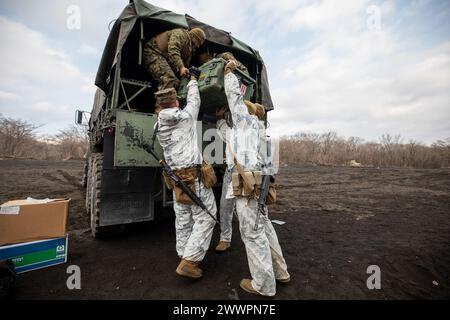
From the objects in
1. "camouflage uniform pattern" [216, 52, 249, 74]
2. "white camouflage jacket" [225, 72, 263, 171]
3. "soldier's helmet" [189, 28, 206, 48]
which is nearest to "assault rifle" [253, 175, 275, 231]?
"white camouflage jacket" [225, 72, 263, 171]

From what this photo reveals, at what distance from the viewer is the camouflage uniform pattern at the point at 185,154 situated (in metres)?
2.34

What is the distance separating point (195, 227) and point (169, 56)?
2.24 metres

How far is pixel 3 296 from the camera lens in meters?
1.81

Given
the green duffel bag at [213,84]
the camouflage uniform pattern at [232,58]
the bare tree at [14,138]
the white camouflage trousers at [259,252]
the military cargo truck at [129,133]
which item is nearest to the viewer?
the white camouflage trousers at [259,252]

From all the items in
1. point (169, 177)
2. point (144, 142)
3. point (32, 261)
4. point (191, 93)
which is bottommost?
point (32, 261)

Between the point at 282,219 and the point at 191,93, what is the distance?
3196mm

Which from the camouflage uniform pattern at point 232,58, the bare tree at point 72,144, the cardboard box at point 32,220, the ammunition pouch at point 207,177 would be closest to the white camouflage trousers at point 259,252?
the ammunition pouch at point 207,177

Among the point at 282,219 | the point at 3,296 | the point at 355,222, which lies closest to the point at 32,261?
the point at 3,296

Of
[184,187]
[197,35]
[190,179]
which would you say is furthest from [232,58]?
[184,187]

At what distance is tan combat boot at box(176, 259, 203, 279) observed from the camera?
7.04 ft

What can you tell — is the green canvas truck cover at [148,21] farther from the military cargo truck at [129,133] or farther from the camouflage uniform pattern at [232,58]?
the camouflage uniform pattern at [232,58]

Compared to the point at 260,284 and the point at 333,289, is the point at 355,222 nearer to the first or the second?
the point at 333,289

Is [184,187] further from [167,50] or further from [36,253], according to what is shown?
[167,50]

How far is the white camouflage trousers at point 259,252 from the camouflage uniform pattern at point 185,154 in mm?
460
